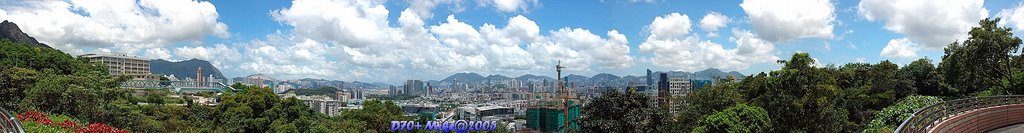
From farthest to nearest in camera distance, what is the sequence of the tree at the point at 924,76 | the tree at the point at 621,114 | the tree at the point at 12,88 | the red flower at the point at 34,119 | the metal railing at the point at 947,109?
the tree at the point at 924,76 < the tree at the point at 621,114 < the tree at the point at 12,88 < the red flower at the point at 34,119 < the metal railing at the point at 947,109

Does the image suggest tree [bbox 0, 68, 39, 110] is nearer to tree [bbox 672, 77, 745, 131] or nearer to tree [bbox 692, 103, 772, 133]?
tree [bbox 692, 103, 772, 133]

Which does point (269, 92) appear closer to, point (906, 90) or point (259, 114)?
point (259, 114)

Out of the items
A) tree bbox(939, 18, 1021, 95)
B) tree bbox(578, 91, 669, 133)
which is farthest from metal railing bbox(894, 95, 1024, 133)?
tree bbox(578, 91, 669, 133)

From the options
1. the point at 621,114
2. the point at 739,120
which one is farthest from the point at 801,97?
the point at 621,114

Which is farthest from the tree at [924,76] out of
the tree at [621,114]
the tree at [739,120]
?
the tree at [739,120]

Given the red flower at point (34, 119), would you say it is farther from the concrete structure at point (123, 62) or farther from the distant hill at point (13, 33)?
the concrete structure at point (123, 62)

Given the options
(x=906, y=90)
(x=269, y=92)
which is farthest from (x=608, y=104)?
(x=906, y=90)

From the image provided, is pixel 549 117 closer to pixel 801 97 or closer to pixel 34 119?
pixel 801 97
